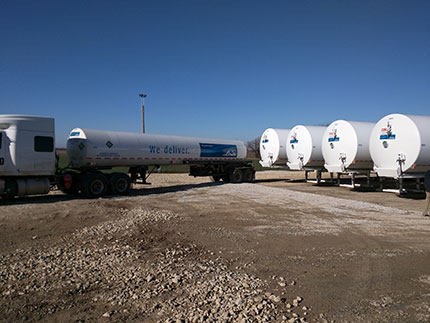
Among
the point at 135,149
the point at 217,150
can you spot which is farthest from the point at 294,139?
the point at 135,149

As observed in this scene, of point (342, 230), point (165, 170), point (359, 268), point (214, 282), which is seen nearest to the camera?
point (214, 282)

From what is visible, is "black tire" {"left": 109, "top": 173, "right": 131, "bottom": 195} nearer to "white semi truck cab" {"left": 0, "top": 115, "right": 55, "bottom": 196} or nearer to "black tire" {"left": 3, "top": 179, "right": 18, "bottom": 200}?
"white semi truck cab" {"left": 0, "top": 115, "right": 55, "bottom": 196}

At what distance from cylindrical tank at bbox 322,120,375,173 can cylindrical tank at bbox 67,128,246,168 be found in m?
6.70

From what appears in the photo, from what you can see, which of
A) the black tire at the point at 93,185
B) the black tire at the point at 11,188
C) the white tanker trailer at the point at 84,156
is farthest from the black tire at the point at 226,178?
the black tire at the point at 11,188

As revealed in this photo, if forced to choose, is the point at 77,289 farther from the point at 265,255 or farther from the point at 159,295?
the point at 265,255

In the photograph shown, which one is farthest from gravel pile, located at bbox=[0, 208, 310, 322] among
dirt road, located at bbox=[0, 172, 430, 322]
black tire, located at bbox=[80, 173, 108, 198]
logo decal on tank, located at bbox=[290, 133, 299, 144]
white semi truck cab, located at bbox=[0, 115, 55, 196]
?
logo decal on tank, located at bbox=[290, 133, 299, 144]

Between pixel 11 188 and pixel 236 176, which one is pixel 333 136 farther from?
pixel 11 188

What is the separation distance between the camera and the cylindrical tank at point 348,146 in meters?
17.7

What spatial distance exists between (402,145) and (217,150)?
422 inches

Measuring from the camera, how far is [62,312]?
4.07 metres

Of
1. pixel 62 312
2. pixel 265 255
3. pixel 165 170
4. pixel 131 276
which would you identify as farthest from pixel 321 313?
pixel 165 170

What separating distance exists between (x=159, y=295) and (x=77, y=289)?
4.07 feet

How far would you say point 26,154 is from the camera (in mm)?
12672

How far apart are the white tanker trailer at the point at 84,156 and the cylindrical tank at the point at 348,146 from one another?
7221mm
